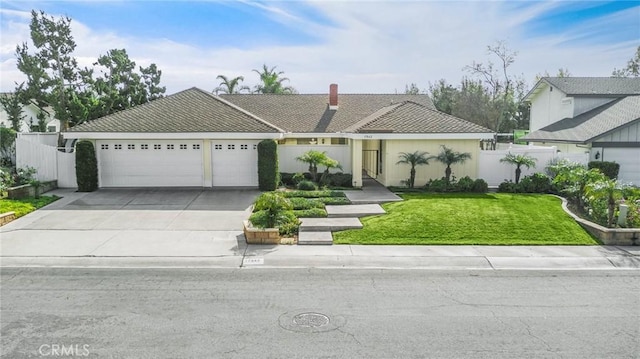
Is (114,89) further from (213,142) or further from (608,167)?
(608,167)

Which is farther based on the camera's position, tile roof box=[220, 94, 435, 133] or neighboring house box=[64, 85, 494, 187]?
tile roof box=[220, 94, 435, 133]

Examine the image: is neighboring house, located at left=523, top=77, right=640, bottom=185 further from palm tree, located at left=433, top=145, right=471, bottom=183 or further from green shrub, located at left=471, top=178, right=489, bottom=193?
palm tree, located at left=433, top=145, right=471, bottom=183

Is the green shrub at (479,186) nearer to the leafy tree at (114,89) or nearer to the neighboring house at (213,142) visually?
the neighboring house at (213,142)

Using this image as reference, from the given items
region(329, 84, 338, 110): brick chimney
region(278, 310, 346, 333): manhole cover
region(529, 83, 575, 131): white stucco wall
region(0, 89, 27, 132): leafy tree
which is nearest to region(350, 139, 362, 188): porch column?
region(329, 84, 338, 110): brick chimney

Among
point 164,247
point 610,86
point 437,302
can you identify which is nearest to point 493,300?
point 437,302

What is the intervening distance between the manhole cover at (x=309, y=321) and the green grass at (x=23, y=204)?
10818 mm

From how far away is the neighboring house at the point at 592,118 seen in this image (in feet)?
65.2

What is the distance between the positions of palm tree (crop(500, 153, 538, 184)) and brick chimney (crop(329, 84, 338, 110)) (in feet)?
34.6

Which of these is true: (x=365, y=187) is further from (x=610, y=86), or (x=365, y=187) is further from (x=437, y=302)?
(x=610, y=86)

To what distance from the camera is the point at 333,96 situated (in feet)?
87.1

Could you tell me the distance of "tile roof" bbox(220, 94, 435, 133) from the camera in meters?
24.3

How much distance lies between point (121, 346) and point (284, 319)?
7.09 feet

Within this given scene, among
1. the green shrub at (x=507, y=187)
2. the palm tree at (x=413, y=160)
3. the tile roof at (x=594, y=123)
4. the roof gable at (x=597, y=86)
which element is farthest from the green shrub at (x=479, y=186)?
the roof gable at (x=597, y=86)

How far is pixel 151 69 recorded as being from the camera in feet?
97.9
